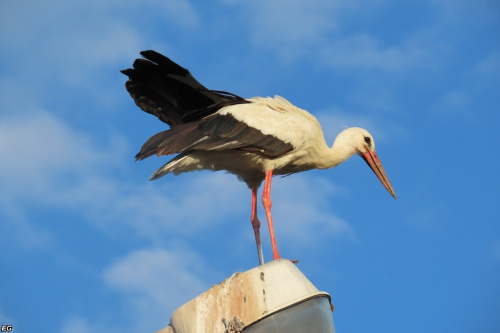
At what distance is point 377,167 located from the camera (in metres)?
10.8

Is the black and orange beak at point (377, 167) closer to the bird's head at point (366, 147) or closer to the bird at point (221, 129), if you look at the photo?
the bird's head at point (366, 147)

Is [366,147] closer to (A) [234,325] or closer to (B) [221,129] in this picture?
(B) [221,129]

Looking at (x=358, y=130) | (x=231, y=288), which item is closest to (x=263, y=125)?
(x=358, y=130)

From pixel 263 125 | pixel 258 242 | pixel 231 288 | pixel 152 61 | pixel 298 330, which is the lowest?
pixel 298 330

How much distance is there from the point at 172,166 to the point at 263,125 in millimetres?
1178

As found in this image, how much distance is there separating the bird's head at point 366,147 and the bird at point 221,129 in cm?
79

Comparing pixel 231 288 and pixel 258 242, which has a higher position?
pixel 258 242

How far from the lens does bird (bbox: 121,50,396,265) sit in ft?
28.8

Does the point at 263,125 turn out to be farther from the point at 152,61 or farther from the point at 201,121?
the point at 152,61

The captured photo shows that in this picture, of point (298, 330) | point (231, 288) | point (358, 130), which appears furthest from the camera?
point (358, 130)

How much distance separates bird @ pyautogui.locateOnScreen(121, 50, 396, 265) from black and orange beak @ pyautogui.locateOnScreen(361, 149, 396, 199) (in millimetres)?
1166

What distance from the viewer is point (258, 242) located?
9.55 m

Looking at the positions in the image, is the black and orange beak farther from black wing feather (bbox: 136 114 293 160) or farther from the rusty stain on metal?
the rusty stain on metal

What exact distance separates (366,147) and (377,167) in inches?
14.7
